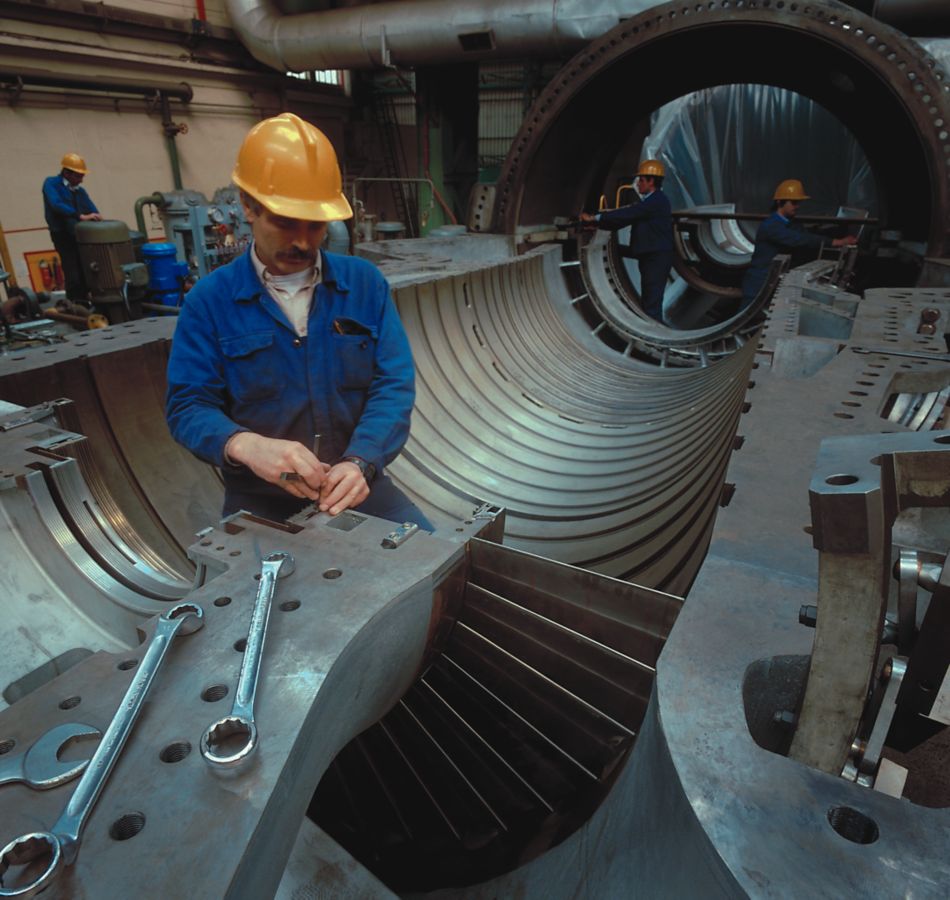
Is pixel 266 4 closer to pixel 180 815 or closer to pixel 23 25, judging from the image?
pixel 23 25

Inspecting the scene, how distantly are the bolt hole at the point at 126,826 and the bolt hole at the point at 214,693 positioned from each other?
0.13m

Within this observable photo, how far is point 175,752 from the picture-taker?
2.02 feet

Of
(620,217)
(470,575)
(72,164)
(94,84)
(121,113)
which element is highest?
(94,84)

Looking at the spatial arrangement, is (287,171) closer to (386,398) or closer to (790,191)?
(386,398)

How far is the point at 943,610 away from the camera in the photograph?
489 millimetres

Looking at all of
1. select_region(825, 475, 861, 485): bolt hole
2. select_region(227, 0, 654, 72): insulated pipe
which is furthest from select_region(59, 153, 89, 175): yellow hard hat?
select_region(825, 475, 861, 485): bolt hole

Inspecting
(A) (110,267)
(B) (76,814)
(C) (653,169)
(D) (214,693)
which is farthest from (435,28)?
(B) (76,814)

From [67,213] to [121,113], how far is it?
3455mm

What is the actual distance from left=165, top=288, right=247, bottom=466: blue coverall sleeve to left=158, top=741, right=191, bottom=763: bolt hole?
2.57 ft

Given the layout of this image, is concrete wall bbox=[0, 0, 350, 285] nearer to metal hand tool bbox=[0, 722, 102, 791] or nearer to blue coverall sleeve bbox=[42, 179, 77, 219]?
blue coverall sleeve bbox=[42, 179, 77, 219]

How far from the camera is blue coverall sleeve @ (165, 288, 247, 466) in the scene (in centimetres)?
133

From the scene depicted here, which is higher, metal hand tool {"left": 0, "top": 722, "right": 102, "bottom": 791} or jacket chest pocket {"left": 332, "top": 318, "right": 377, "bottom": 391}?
jacket chest pocket {"left": 332, "top": 318, "right": 377, "bottom": 391}

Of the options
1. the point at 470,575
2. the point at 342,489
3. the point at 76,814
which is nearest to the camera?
the point at 76,814

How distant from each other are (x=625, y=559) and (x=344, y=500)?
124cm
